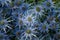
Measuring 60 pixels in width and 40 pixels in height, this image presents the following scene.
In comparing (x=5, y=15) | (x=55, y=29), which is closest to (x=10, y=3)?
(x=5, y=15)

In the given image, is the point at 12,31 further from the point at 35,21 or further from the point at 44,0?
the point at 44,0

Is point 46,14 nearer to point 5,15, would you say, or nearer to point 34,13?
point 34,13

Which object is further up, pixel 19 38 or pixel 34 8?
pixel 34 8

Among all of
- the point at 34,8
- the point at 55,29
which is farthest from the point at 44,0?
the point at 55,29

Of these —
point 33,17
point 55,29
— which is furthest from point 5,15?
point 55,29

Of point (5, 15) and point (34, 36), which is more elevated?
point (5, 15)
